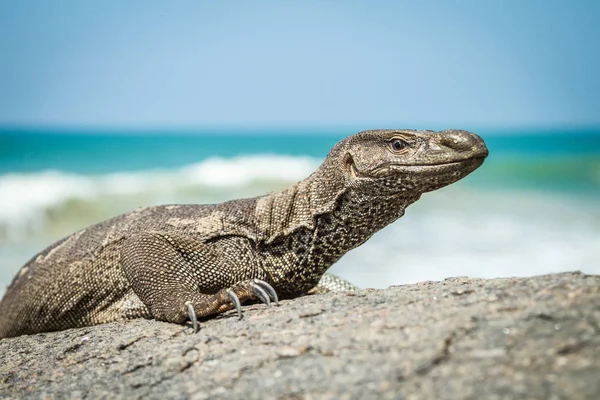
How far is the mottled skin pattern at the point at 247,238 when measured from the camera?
19.9 ft

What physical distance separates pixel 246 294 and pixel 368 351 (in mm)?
1830

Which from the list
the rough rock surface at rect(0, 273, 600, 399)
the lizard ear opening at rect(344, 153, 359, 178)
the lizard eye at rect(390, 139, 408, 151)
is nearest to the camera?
the rough rock surface at rect(0, 273, 600, 399)

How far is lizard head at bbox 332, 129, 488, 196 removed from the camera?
19.8ft

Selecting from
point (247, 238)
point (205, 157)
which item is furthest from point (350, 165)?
point (205, 157)

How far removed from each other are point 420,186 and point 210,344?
7.60 ft

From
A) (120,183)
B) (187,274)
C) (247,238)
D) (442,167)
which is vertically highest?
(442,167)

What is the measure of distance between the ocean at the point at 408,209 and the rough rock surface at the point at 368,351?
1056 cm

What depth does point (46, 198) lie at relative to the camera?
29719mm

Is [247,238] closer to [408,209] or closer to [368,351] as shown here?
[368,351]

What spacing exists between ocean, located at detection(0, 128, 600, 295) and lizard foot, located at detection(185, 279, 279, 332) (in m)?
10.5

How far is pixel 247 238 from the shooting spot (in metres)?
6.59

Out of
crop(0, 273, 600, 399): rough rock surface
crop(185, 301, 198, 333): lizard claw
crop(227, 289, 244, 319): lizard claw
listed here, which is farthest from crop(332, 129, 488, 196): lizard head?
crop(185, 301, 198, 333): lizard claw

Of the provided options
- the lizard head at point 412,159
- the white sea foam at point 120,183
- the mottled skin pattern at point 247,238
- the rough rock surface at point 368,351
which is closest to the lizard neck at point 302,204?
the mottled skin pattern at point 247,238

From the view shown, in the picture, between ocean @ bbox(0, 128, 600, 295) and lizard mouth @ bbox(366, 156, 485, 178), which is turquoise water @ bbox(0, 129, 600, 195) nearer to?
ocean @ bbox(0, 128, 600, 295)
